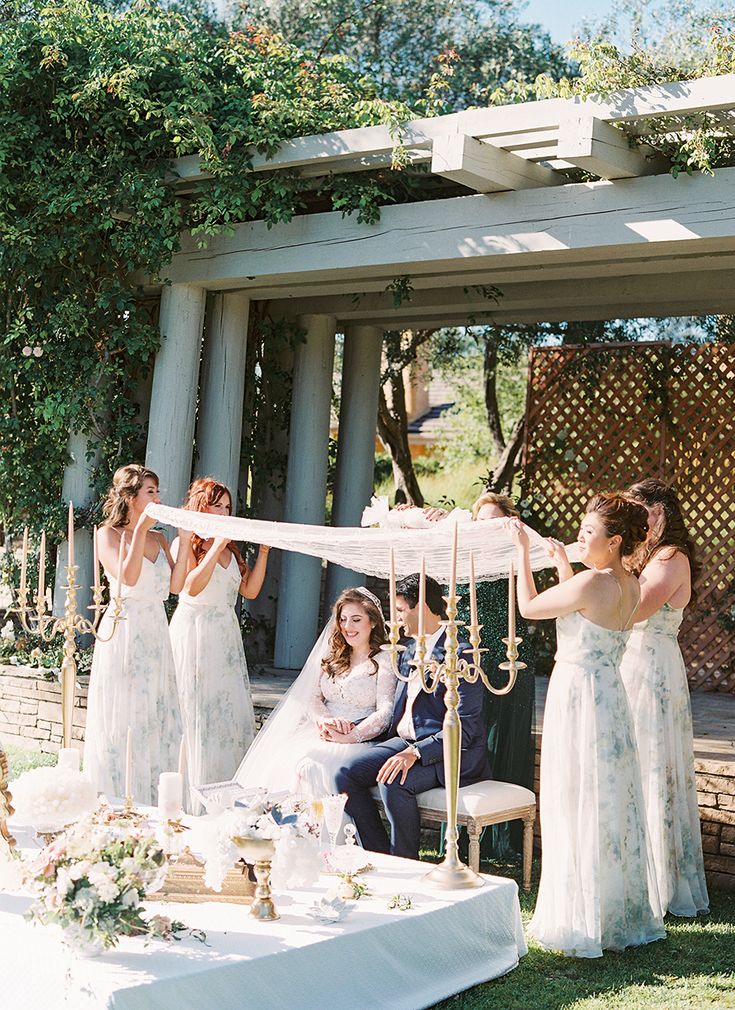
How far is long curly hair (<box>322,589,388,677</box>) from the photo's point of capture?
4.96 meters

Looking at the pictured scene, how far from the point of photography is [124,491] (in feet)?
16.6

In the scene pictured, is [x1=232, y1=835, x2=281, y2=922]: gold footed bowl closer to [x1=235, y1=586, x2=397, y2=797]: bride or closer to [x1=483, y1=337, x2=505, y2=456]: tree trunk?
[x1=235, y1=586, x2=397, y2=797]: bride

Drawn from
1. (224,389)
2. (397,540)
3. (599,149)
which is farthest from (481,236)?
(224,389)

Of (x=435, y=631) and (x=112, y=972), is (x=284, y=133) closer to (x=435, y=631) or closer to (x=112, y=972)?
(x=435, y=631)

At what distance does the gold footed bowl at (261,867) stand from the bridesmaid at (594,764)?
3.64ft

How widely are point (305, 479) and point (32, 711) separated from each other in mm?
2189

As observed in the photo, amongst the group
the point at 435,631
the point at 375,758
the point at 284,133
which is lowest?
the point at 375,758

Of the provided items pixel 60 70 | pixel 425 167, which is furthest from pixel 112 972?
pixel 60 70

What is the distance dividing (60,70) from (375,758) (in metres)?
3.92

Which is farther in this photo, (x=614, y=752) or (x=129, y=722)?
(x=129, y=722)

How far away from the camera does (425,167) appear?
5887mm

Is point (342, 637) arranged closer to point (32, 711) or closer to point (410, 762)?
point (410, 762)

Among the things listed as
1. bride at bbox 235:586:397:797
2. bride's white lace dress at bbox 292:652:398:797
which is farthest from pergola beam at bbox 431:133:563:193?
bride's white lace dress at bbox 292:652:398:797

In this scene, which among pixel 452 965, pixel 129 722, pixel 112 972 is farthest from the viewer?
pixel 129 722
